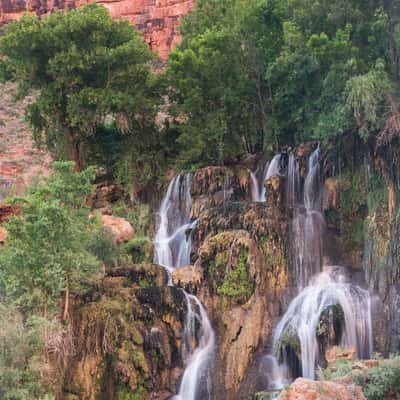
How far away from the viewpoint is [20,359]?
1402 centimetres

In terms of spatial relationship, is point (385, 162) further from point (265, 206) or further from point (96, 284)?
point (96, 284)

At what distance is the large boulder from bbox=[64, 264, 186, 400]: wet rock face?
3388 mm

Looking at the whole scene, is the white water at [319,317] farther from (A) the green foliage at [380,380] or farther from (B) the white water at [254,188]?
(B) the white water at [254,188]

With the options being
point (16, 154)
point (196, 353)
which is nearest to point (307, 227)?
point (196, 353)

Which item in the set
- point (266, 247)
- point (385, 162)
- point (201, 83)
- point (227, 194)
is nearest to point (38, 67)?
point (201, 83)

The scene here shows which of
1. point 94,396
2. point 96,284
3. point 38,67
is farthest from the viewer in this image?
point 38,67

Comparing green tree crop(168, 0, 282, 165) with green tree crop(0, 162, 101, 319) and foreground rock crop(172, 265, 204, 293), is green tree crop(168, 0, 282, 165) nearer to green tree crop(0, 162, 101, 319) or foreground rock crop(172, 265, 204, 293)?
foreground rock crop(172, 265, 204, 293)

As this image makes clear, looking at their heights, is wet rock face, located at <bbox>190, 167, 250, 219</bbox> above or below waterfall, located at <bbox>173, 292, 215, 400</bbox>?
above

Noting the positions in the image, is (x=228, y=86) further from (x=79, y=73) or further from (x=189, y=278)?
(x=189, y=278)

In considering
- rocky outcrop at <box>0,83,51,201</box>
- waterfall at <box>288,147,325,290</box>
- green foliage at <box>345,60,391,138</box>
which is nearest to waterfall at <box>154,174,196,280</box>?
waterfall at <box>288,147,325,290</box>

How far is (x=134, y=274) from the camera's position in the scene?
18.9 m

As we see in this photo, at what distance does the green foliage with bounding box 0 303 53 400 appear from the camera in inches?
528

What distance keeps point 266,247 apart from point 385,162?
15.6 feet

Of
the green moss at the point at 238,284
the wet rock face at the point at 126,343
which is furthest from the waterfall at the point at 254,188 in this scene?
the wet rock face at the point at 126,343
